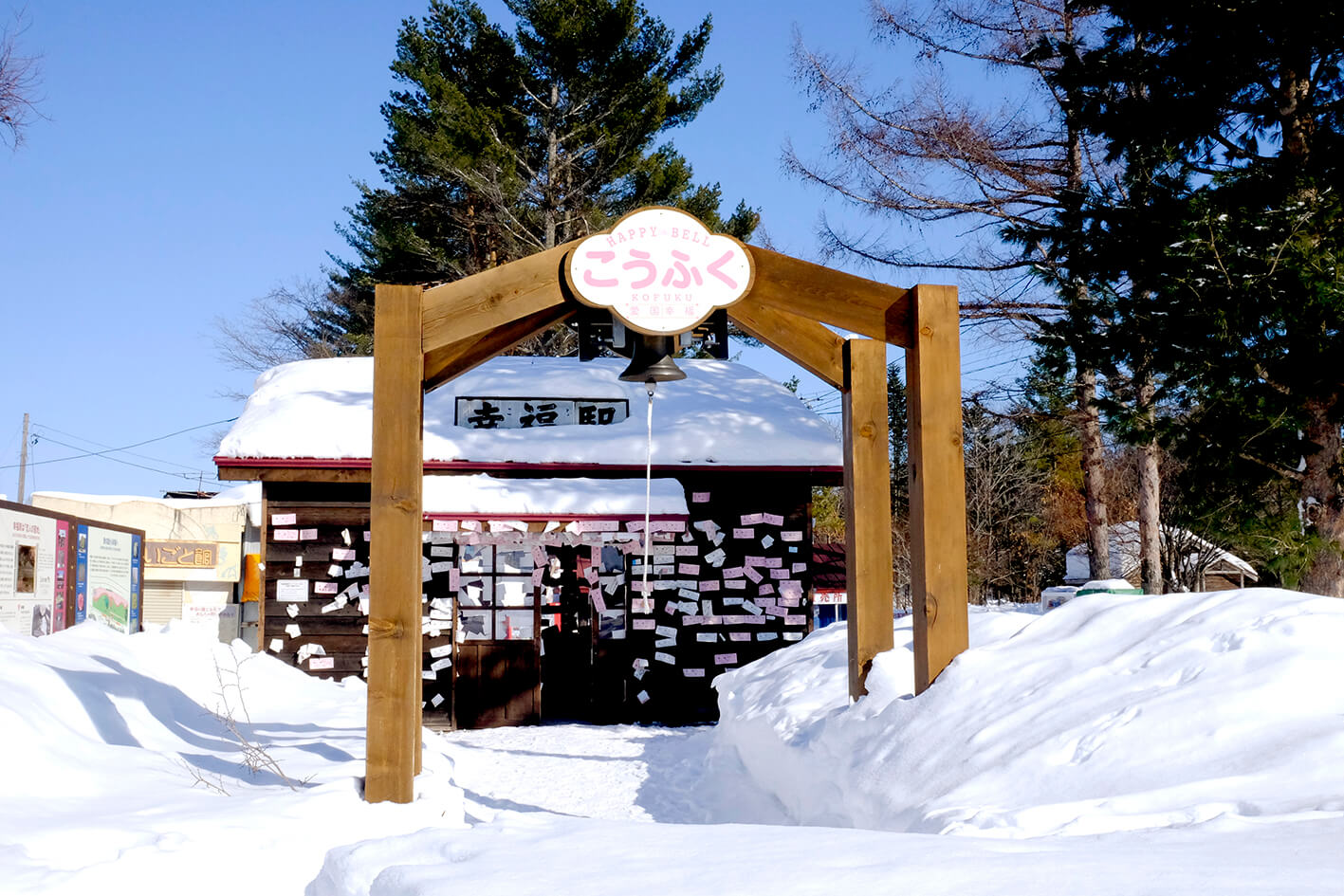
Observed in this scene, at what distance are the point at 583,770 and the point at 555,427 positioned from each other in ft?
15.7

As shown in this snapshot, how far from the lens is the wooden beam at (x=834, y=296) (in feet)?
16.6

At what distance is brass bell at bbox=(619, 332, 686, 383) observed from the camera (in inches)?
200

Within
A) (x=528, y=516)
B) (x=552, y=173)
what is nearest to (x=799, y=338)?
(x=528, y=516)

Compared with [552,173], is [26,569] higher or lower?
lower

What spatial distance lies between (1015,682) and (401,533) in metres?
2.68

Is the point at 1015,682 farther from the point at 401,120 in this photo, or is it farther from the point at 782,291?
the point at 401,120

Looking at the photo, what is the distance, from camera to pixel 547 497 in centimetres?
1059

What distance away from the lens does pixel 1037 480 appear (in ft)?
104

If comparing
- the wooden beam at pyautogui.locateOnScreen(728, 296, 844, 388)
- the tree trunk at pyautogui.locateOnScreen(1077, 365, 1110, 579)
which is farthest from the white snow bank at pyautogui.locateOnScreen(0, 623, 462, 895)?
the tree trunk at pyautogui.locateOnScreen(1077, 365, 1110, 579)

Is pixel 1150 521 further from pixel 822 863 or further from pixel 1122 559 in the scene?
pixel 1122 559

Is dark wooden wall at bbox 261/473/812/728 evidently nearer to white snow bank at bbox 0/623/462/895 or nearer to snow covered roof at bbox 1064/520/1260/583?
white snow bank at bbox 0/623/462/895

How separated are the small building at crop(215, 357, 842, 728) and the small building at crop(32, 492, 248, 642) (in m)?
11.9

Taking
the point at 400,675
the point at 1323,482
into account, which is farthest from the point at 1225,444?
the point at 400,675

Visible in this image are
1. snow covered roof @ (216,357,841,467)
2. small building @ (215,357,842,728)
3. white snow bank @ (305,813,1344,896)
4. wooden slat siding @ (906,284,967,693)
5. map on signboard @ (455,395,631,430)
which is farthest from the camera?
map on signboard @ (455,395,631,430)
